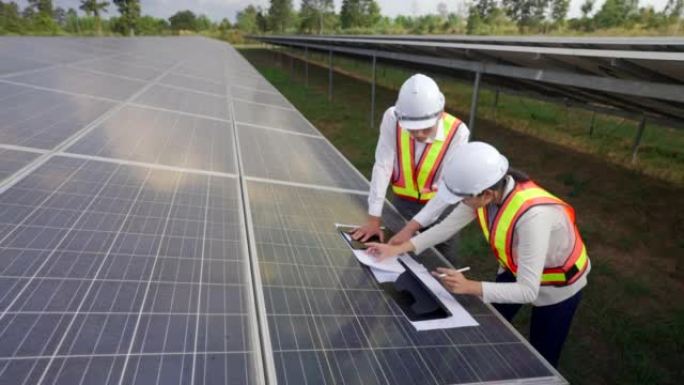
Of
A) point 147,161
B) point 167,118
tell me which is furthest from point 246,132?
point 147,161

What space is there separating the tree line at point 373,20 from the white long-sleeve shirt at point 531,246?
33.4 m

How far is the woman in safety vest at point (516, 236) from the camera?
6.64 feet

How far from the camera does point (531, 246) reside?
2.02 m

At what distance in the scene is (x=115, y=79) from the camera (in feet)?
20.7

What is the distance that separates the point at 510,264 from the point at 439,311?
0.87 metres

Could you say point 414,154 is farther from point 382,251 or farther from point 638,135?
point 638,135

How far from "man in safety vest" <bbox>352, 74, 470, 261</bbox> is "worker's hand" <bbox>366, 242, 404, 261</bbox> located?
0.19 metres

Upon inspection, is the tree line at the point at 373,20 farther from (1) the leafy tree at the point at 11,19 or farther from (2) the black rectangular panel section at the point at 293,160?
(2) the black rectangular panel section at the point at 293,160

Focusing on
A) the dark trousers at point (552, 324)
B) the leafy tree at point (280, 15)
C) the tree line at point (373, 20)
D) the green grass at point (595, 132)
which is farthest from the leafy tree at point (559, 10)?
the dark trousers at point (552, 324)

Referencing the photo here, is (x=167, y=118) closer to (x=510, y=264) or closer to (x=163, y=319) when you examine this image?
(x=163, y=319)

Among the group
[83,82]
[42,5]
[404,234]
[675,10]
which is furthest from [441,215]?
[42,5]

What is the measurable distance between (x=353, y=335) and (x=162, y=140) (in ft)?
9.28

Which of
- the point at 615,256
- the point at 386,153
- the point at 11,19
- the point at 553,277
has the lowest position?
the point at 615,256

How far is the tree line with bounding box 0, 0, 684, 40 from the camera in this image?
138ft
